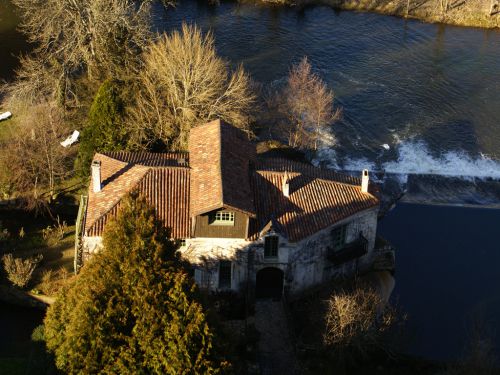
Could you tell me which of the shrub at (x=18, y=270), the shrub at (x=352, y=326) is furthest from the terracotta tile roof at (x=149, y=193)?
A: the shrub at (x=352, y=326)

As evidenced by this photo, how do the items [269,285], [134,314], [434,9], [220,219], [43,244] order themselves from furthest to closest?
[434,9], [43,244], [269,285], [220,219], [134,314]

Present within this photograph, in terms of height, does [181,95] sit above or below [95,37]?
below

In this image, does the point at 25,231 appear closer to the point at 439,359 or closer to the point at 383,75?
the point at 439,359

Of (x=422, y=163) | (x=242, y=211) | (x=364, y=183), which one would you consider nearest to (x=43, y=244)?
(x=242, y=211)

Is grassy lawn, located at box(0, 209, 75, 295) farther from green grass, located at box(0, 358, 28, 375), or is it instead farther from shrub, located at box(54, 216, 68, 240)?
green grass, located at box(0, 358, 28, 375)

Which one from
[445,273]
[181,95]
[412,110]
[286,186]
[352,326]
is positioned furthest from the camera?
[412,110]

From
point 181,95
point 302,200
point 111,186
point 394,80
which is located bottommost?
point 302,200

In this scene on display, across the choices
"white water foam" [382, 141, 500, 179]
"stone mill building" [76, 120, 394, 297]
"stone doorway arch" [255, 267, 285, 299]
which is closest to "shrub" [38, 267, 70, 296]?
"stone mill building" [76, 120, 394, 297]

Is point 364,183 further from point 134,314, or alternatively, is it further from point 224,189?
point 134,314

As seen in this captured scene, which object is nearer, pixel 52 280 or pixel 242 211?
pixel 242 211
